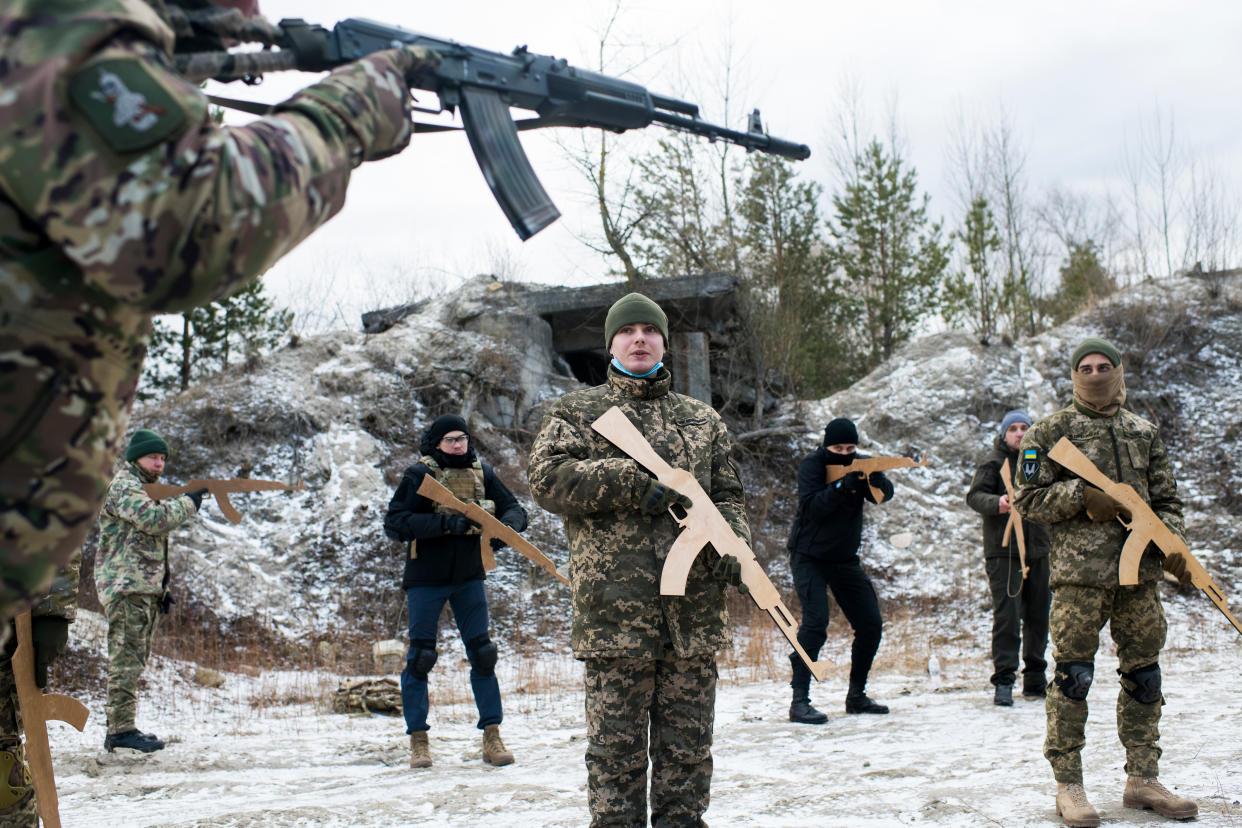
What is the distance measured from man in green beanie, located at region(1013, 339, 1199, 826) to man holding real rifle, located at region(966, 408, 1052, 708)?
2.58 m

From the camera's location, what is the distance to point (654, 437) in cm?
363

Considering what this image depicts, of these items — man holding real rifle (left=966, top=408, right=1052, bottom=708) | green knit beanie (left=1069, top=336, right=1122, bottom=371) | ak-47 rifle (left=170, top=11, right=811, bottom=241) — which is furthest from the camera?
man holding real rifle (left=966, top=408, right=1052, bottom=708)

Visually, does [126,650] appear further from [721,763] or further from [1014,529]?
[1014,529]

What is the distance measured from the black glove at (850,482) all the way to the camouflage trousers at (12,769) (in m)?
4.74

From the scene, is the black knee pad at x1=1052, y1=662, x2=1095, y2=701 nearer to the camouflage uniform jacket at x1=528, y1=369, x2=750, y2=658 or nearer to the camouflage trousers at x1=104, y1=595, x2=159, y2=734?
the camouflage uniform jacket at x1=528, y1=369, x2=750, y2=658

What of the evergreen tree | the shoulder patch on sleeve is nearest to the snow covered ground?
the shoulder patch on sleeve

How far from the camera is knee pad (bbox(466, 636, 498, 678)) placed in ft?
18.5

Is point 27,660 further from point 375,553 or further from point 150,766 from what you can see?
point 375,553

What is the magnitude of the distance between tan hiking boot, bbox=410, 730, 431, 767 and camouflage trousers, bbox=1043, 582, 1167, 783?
11.1 ft

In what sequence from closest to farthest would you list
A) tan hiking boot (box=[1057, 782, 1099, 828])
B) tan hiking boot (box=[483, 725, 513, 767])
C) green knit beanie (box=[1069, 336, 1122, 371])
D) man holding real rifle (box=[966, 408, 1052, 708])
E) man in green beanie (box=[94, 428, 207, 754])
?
tan hiking boot (box=[1057, 782, 1099, 828])
green knit beanie (box=[1069, 336, 1122, 371])
tan hiking boot (box=[483, 725, 513, 767])
man in green beanie (box=[94, 428, 207, 754])
man holding real rifle (box=[966, 408, 1052, 708])

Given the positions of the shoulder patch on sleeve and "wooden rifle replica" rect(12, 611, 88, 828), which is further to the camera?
"wooden rifle replica" rect(12, 611, 88, 828)

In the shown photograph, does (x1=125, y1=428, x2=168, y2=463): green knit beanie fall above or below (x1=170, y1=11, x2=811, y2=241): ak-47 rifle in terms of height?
below

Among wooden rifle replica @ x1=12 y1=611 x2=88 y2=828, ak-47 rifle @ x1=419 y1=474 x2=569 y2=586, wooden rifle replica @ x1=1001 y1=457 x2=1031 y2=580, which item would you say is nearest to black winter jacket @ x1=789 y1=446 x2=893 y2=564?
wooden rifle replica @ x1=1001 y1=457 x2=1031 y2=580

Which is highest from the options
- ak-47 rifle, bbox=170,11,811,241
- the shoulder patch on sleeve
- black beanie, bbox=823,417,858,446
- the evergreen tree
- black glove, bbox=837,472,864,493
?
the evergreen tree
